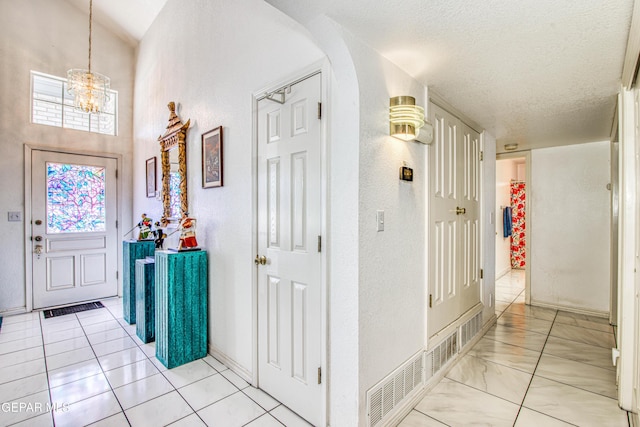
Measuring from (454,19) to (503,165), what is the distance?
5.83 meters

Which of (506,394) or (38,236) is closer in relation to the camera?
(506,394)

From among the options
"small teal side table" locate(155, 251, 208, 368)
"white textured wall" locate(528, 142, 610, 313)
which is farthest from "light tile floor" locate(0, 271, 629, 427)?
"white textured wall" locate(528, 142, 610, 313)

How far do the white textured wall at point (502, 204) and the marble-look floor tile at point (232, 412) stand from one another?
17.9 feet

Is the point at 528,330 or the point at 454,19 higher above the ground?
the point at 454,19

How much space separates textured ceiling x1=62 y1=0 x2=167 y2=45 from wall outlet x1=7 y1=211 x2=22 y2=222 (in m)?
3.09

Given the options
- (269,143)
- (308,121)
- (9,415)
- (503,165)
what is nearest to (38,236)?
(9,415)

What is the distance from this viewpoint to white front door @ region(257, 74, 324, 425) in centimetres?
180

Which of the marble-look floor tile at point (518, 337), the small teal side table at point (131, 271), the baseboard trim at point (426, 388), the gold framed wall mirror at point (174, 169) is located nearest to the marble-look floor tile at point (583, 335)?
the marble-look floor tile at point (518, 337)

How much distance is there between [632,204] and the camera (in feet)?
6.24

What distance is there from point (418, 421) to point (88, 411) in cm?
214

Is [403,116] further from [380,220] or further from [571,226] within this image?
[571,226]

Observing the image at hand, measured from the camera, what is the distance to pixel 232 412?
6.34ft

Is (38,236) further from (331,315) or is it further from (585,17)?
(585,17)

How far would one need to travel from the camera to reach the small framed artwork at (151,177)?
4023 millimetres
